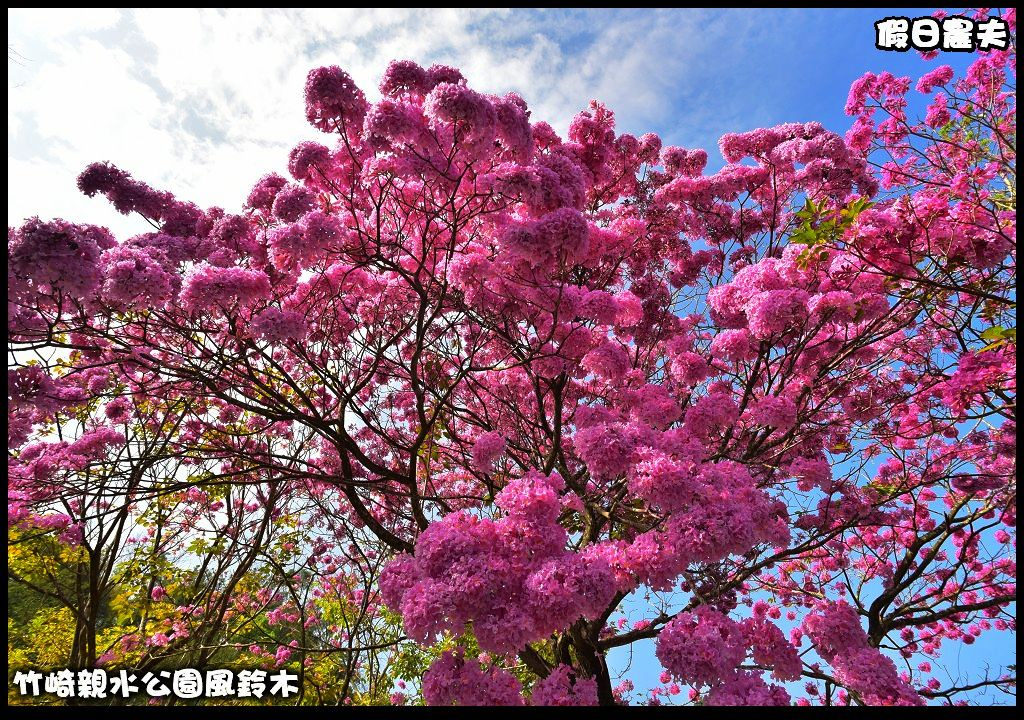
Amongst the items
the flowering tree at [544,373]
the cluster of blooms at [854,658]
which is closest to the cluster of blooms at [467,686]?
the flowering tree at [544,373]

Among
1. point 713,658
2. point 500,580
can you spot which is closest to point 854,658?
point 713,658

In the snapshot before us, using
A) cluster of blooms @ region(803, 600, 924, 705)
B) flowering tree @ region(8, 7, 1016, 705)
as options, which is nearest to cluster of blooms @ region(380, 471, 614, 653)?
flowering tree @ region(8, 7, 1016, 705)

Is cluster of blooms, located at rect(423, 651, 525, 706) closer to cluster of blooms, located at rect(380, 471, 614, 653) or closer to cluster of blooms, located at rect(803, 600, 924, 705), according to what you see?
cluster of blooms, located at rect(380, 471, 614, 653)

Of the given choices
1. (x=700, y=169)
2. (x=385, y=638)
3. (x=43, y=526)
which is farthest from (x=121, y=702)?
(x=700, y=169)

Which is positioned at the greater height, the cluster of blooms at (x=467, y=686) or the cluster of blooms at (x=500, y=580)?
the cluster of blooms at (x=500, y=580)

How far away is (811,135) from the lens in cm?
620

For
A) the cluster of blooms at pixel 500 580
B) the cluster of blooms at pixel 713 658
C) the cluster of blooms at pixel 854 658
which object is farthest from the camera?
the cluster of blooms at pixel 854 658

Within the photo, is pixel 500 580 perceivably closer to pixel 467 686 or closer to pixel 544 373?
pixel 467 686

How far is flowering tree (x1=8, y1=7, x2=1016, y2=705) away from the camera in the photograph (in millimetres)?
3299

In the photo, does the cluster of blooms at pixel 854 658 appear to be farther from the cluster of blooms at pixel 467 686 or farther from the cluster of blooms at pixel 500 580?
the cluster of blooms at pixel 467 686

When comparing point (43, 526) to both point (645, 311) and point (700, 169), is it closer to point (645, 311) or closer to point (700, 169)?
point (645, 311)

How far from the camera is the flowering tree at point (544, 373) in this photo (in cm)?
330

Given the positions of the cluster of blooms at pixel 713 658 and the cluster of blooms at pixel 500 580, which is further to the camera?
the cluster of blooms at pixel 713 658

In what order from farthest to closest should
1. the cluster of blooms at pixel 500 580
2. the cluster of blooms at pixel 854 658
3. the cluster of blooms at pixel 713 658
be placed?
the cluster of blooms at pixel 854 658, the cluster of blooms at pixel 713 658, the cluster of blooms at pixel 500 580
